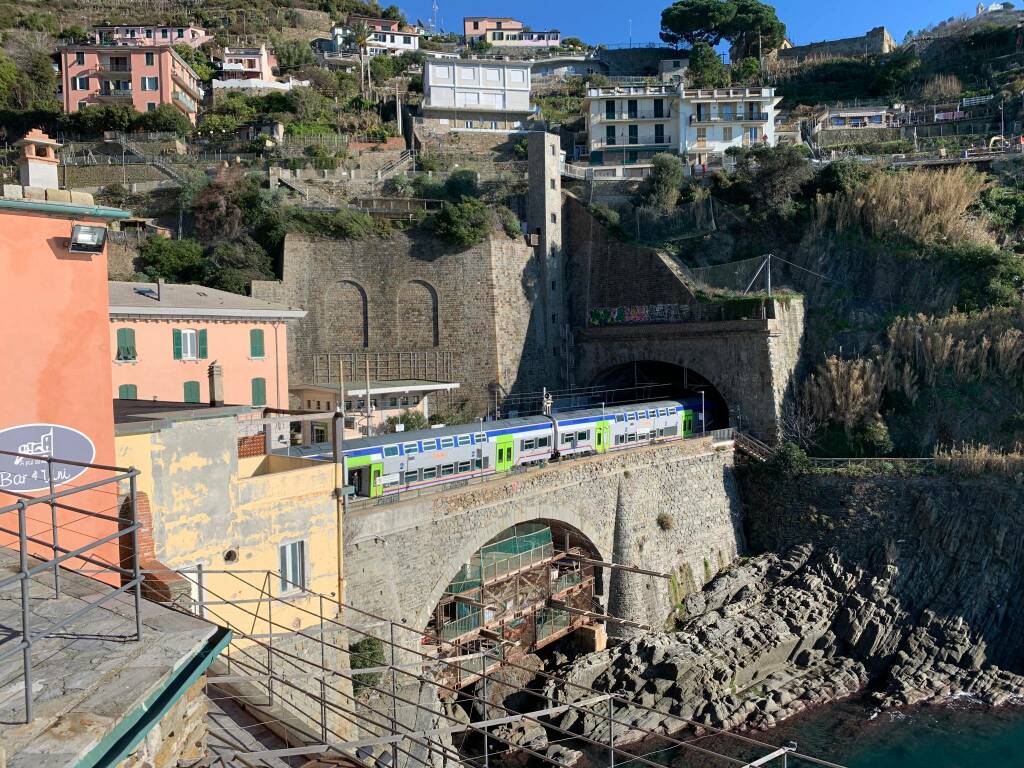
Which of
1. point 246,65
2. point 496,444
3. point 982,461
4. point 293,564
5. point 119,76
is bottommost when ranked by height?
point 982,461

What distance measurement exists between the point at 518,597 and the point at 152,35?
59.2 metres

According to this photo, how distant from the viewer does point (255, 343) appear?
2389cm

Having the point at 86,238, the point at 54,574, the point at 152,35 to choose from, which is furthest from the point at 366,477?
the point at 152,35

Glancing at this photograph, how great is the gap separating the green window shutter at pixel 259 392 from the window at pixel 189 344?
5.80ft

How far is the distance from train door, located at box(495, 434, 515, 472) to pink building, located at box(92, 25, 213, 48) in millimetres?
50886

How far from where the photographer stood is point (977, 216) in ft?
108

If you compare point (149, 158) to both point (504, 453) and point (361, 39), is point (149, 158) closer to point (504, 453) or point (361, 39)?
point (504, 453)

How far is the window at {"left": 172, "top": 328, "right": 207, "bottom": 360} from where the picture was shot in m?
22.2

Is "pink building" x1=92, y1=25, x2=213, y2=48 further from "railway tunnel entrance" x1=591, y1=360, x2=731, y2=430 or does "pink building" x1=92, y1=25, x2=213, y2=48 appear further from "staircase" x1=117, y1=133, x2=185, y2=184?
"railway tunnel entrance" x1=591, y1=360, x2=731, y2=430

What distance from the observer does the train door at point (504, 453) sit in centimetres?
2266

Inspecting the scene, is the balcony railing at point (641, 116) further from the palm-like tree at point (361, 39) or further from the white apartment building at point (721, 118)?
the palm-like tree at point (361, 39)

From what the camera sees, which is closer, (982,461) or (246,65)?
(982,461)

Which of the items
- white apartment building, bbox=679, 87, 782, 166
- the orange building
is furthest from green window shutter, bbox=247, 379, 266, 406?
white apartment building, bbox=679, 87, 782, 166

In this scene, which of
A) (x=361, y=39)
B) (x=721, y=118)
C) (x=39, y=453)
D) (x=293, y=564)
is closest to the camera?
(x=39, y=453)
